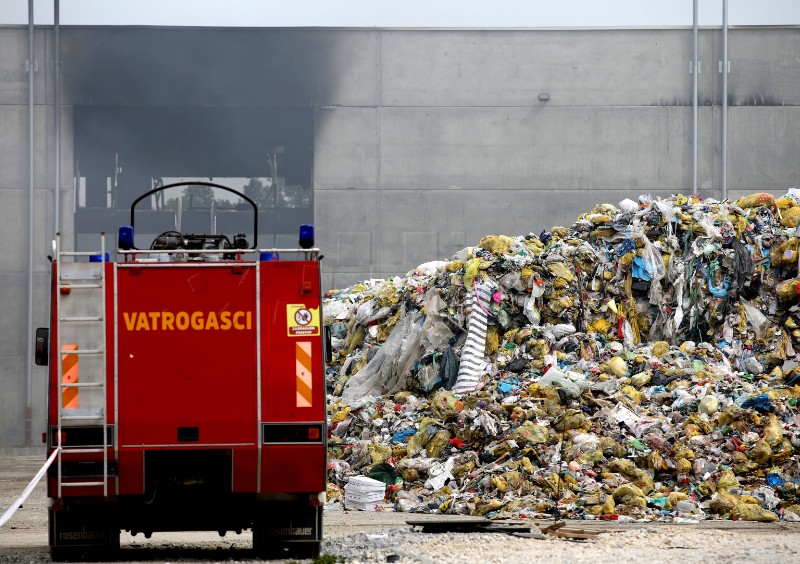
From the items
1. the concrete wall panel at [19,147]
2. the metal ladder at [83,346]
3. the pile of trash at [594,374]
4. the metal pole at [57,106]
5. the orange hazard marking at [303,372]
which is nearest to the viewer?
the metal ladder at [83,346]

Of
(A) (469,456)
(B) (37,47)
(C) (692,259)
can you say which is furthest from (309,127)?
(A) (469,456)

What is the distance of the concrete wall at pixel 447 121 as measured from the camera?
1228 inches

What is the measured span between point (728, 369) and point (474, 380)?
11.7ft

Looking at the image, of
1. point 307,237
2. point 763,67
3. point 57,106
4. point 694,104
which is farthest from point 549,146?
point 307,237

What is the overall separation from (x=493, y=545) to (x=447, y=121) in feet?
74.3

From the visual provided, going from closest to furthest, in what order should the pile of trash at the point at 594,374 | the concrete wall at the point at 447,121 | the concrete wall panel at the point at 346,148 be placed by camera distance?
the pile of trash at the point at 594,374, the concrete wall at the point at 447,121, the concrete wall panel at the point at 346,148

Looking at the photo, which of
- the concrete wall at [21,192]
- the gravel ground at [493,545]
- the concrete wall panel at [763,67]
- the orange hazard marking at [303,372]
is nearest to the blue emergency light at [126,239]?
the orange hazard marking at [303,372]

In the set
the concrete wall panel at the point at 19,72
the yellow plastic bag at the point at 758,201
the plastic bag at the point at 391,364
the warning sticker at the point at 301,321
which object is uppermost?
the concrete wall panel at the point at 19,72

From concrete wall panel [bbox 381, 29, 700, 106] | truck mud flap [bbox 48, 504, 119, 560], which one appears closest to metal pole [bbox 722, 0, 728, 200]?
concrete wall panel [bbox 381, 29, 700, 106]

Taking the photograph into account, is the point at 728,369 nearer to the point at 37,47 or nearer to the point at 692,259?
the point at 692,259

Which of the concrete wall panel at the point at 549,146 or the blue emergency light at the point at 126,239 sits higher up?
the concrete wall panel at the point at 549,146

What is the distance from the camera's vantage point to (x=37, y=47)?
31359mm

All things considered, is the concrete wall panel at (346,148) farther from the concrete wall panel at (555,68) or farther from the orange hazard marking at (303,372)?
the orange hazard marking at (303,372)

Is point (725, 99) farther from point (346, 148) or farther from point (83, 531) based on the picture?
point (83, 531)
